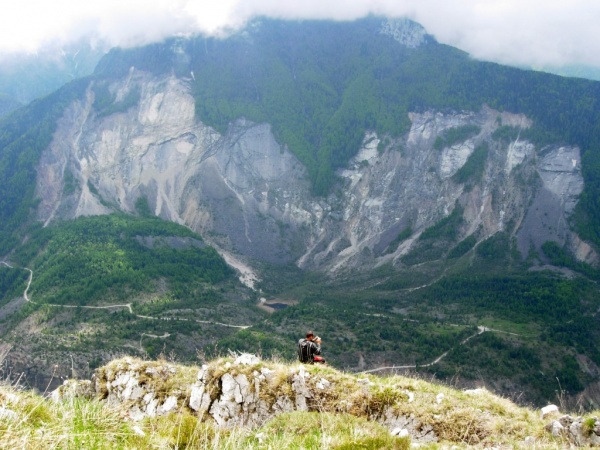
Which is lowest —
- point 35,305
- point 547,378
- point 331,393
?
point 35,305

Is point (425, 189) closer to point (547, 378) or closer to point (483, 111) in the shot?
point (483, 111)

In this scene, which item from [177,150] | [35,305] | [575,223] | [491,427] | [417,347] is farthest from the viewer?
[177,150]

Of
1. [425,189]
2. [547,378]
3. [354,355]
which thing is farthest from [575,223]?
[354,355]

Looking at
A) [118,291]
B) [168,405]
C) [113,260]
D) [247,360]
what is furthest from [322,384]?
[113,260]

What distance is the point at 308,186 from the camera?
17962cm

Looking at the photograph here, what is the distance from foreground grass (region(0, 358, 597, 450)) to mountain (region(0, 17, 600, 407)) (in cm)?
5916

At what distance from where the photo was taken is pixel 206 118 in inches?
7781

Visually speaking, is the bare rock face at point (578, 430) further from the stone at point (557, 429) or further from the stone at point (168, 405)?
the stone at point (168, 405)

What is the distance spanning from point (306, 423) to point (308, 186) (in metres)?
168

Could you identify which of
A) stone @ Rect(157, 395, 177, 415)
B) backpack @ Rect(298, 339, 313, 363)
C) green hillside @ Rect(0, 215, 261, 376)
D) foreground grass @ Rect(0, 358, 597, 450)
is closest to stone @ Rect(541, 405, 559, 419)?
foreground grass @ Rect(0, 358, 597, 450)

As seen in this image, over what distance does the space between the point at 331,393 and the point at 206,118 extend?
626ft

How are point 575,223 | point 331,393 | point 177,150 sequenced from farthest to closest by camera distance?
1. point 177,150
2. point 575,223
3. point 331,393

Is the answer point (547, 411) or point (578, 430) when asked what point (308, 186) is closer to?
point (547, 411)

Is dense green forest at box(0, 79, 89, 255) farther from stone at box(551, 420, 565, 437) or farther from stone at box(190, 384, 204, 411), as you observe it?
stone at box(551, 420, 565, 437)
